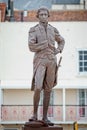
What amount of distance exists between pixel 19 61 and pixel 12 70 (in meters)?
0.73

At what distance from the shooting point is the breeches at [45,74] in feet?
40.1

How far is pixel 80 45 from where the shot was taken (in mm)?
37156

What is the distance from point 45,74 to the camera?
487 inches

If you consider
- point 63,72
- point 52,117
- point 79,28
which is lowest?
point 52,117

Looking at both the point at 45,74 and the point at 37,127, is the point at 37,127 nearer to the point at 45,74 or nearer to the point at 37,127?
the point at 37,127

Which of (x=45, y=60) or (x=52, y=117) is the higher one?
(x=45, y=60)

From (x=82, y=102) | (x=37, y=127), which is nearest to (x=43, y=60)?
(x=37, y=127)

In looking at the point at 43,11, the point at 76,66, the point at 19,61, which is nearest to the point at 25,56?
the point at 19,61

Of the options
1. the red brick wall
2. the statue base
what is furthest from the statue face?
the red brick wall

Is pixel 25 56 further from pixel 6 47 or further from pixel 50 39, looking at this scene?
pixel 50 39

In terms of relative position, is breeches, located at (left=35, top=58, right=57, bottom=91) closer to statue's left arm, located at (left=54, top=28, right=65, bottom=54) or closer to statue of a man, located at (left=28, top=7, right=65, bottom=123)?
statue of a man, located at (left=28, top=7, right=65, bottom=123)

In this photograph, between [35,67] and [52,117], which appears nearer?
[35,67]

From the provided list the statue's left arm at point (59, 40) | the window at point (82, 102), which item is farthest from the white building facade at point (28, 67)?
the statue's left arm at point (59, 40)

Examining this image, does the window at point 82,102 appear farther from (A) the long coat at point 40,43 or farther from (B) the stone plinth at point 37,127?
(B) the stone plinth at point 37,127
